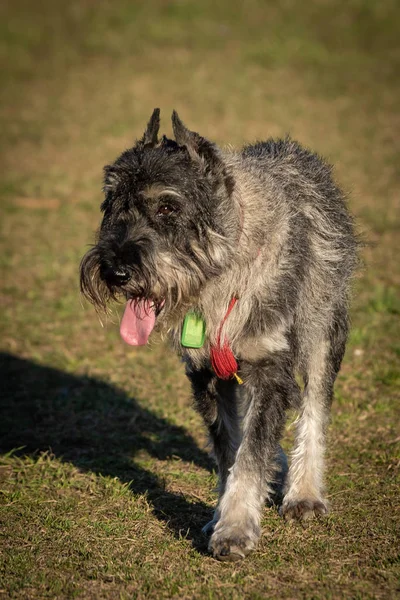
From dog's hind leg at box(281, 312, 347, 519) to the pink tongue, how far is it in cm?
125

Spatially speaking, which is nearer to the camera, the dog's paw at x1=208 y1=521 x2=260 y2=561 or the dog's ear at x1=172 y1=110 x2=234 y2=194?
the dog's paw at x1=208 y1=521 x2=260 y2=561

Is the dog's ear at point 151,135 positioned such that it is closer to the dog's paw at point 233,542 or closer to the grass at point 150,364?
the dog's paw at point 233,542

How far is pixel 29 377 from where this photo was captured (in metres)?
7.74

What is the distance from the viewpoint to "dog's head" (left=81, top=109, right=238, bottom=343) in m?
4.31

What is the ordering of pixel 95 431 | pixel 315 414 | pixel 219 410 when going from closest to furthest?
1. pixel 219 410
2. pixel 315 414
3. pixel 95 431

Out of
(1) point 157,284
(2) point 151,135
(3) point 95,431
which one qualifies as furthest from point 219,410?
(3) point 95,431

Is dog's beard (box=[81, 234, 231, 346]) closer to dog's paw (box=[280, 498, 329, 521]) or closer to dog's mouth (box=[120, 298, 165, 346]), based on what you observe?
dog's mouth (box=[120, 298, 165, 346])

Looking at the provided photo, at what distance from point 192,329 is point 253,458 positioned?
2.55 feet

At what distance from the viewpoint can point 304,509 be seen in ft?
16.4

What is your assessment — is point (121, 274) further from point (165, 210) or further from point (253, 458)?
point (253, 458)

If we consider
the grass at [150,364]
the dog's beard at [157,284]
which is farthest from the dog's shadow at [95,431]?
the dog's beard at [157,284]

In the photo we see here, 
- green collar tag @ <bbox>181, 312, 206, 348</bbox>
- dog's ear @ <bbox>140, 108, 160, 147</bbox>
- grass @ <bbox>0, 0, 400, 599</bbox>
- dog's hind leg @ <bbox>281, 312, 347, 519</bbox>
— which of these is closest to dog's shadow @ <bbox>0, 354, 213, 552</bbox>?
grass @ <bbox>0, 0, 400, 599</bbox>

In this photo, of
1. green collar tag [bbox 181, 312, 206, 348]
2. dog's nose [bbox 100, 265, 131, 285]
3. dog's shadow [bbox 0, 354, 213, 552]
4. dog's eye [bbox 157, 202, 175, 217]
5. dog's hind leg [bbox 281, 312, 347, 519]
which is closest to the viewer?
dog's nose [bbox 100, 265, 131, 285]

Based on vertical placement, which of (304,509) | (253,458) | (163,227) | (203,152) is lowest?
(304,509)
